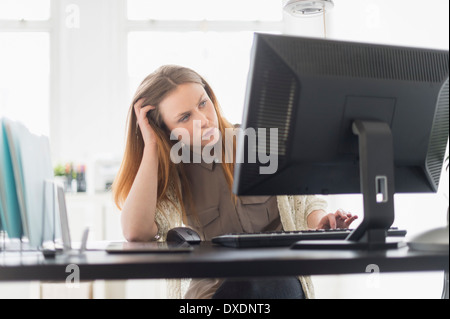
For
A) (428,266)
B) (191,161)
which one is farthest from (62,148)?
(428,266)

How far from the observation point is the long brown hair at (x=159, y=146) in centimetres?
146

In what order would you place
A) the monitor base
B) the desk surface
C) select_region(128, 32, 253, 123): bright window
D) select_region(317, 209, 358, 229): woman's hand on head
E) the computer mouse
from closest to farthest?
1. the desk surface
2. the monitor base
3. the computer mouse
4. select_region(317, 209, 358, 229): woman's hand on head
5. select_region(128, 32, 253, 123): bright window

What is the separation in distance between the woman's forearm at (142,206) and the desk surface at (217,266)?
0.52m

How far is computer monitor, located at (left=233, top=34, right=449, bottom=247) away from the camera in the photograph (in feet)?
3.02

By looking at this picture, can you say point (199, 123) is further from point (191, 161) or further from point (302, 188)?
point (302, 188)

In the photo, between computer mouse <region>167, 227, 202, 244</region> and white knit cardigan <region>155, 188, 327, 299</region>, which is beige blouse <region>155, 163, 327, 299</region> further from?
computer mouse <region>167, 227, 202, 244</region>

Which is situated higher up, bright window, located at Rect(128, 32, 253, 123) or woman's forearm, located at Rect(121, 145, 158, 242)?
bright window, located at Rect(128, 32, 253, 123)

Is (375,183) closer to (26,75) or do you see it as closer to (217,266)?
(217,266)

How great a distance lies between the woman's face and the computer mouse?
1.13 feet

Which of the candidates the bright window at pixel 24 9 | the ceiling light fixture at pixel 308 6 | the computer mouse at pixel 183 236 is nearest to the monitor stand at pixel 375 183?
the computer mouse at pixel 183 236

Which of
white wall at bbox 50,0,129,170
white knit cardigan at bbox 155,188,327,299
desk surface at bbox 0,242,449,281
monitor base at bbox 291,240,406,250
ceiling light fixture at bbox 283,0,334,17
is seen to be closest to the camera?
desk surface at bbox 0,242,449,281

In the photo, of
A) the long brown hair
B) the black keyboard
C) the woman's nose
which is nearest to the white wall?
the long brown hair

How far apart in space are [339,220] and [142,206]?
1.61 ft

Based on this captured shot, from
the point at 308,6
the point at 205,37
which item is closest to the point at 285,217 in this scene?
the point at 308,6
